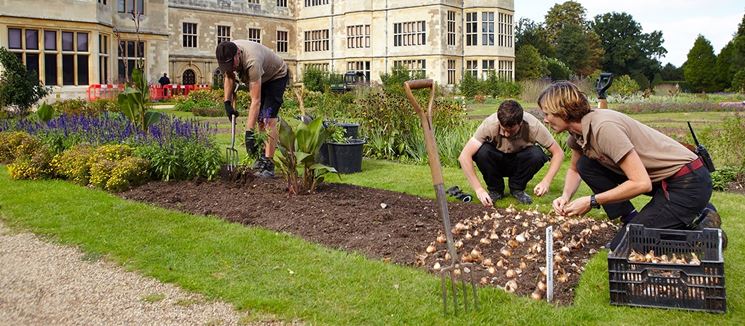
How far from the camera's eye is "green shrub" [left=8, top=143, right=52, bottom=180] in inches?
327

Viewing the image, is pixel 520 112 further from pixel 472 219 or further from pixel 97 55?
pixel 97 55

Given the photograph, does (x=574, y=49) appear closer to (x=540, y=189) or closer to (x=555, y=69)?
(x=555, y=69)

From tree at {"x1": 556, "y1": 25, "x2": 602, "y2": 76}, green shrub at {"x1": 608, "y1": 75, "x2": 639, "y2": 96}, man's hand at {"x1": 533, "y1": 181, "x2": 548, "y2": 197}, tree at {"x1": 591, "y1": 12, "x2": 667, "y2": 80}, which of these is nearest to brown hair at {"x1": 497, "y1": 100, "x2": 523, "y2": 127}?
man's hand at {"x1": 533, "y1": 181, "x2": 548, "y2": 197}

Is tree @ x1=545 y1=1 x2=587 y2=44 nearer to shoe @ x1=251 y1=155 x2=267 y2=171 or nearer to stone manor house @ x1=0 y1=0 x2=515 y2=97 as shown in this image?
stone manor house @ x1=0 y1=0 x2=515 y2=97

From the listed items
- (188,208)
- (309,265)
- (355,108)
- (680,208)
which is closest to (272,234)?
(309,265)

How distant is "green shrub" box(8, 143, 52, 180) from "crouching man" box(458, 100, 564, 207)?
16.7ft

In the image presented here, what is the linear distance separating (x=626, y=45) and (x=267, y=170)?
2282 inches

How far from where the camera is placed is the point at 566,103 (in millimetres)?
4371

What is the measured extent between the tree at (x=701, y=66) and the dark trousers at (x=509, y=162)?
4231 cm

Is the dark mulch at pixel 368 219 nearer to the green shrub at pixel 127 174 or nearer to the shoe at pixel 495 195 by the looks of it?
the green shrub at pixel 127 174

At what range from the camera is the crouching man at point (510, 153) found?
639cm

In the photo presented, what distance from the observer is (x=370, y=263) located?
475 centimetres

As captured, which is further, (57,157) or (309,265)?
(57,157)

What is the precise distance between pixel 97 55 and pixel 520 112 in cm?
2288
